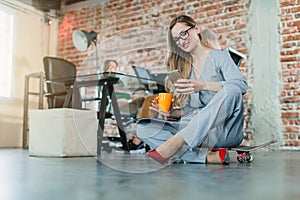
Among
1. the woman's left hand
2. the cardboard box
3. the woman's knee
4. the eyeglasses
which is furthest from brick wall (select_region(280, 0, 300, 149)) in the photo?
the woman's left hand

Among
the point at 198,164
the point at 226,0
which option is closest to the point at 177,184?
the point at 198,164

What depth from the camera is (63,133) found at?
2.46 metres

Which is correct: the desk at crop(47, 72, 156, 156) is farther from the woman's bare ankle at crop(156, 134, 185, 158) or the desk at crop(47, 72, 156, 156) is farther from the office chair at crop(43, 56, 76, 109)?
the woman's bare ankle at crop(156, 134, 185, 158)

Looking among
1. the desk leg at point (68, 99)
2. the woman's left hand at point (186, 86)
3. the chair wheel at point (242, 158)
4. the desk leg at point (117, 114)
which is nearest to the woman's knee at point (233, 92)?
the woman's left hand at point (186, 86)

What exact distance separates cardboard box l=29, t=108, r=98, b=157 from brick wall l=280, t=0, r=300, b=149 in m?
2.24

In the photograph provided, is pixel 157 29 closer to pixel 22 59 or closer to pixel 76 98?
pixel 76 98

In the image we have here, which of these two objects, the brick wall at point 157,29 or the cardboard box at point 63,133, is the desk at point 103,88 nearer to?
the cardboard box at point 63,133

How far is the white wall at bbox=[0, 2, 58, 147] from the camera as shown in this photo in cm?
469

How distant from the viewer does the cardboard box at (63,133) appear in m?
2.47

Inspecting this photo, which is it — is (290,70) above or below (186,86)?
above

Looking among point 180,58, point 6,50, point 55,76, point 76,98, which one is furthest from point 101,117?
point 6,50

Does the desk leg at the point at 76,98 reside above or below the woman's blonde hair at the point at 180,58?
below

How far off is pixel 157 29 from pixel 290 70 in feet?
4.88

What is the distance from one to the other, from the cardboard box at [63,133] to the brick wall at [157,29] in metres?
0.52
